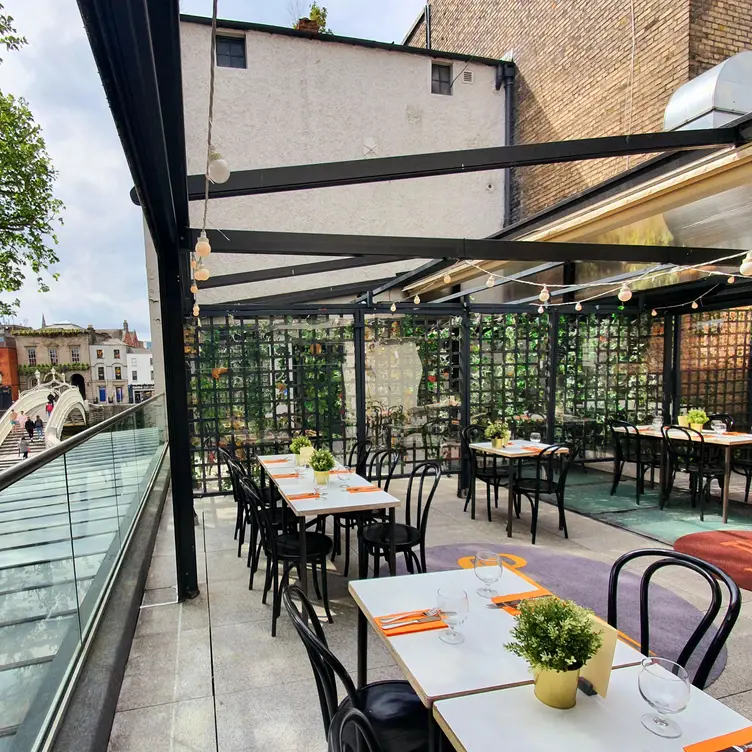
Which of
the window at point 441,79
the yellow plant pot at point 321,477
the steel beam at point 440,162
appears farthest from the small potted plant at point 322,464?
the window at point 441,79

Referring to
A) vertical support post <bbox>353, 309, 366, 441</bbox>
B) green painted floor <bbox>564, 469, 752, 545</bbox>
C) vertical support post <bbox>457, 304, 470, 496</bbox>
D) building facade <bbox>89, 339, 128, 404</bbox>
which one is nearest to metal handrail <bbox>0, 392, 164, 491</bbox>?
vertical support post <bbox>353, 309, 366, 441</bbox>

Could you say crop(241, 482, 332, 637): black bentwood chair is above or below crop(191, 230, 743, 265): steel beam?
below

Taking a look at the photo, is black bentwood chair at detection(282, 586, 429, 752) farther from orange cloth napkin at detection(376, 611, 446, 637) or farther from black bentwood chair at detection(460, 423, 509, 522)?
black bentwood chair at detection(460, 423, 509, 522)

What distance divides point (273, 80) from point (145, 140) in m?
7.25

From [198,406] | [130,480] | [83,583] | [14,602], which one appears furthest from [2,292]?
[14,602]

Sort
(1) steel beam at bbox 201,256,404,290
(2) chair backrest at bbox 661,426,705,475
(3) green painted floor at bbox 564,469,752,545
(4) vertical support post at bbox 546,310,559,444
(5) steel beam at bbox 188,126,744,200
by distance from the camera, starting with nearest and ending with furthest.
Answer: (5) steel beam at bbox 188,126,744,200
(3) green painted floor at bbox 564,469,752,545
(1) steel beam at bbox 201,256,404,290
(2) chair backrest at bbox 661,426,705,475
(4) vertical support post at bbox 546,310,559,444

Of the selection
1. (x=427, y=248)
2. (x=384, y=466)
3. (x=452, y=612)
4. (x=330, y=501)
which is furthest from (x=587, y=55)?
(x=452, y=612)

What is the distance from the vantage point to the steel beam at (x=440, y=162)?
2.59 metres

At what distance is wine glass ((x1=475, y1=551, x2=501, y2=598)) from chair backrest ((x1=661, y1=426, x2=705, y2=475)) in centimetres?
415

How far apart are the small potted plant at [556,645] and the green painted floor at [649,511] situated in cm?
382

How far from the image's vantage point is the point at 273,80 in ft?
25.2

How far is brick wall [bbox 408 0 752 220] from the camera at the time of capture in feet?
18.2

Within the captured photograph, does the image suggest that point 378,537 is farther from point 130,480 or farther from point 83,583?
point 130,480

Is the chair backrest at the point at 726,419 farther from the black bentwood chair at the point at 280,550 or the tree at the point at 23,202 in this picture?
the tree at the point at 23,202
